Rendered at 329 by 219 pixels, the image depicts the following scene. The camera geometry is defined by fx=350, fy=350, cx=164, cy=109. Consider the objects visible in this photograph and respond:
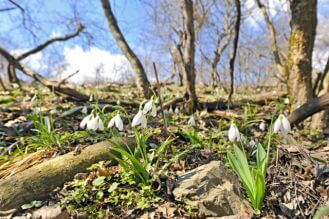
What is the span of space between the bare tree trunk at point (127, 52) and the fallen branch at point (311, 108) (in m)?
2.41

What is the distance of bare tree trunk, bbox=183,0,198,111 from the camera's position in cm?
508

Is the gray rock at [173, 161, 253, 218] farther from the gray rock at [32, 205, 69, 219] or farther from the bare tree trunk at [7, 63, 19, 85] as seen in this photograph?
the bare tree trunk at [7, 63, 19, 85]

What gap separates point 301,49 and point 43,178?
145 inches

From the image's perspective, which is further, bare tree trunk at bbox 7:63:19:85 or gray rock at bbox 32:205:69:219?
bare tree trunk at bbox 7:63:19:85

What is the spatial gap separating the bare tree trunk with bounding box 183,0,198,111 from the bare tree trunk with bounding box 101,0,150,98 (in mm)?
793

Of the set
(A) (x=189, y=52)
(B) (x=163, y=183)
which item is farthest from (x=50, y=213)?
(A) (x=189, y=52)

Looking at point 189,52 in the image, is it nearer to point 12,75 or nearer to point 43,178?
point 43,178

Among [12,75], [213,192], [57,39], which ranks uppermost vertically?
[57,39]

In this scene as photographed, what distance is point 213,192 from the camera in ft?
6.70

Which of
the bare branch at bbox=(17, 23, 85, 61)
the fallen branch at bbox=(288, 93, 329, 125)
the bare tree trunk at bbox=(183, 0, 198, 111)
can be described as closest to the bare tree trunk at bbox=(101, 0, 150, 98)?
the bare tree trunk at bbox=(183, 0, 198, 111)

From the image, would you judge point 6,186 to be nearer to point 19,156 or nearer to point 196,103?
point 19,156

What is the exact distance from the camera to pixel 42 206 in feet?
6.77

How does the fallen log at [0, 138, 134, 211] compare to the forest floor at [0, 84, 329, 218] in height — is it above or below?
above

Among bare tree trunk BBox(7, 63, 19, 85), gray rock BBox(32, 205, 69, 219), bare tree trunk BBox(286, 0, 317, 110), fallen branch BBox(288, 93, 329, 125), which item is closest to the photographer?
gray rock BBox(32, 205, 69, 219)
